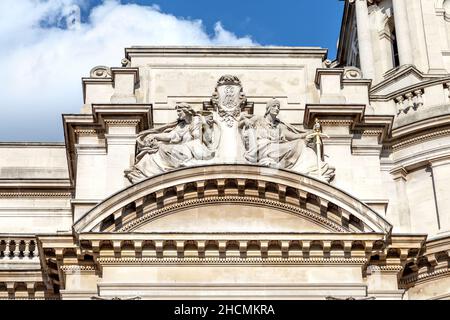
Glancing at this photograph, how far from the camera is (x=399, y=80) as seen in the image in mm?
35094

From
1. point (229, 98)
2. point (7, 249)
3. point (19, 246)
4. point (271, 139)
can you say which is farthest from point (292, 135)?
point (7, 249)

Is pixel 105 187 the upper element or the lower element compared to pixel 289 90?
lower

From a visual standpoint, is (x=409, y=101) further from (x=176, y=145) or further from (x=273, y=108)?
(x=176, y=145)

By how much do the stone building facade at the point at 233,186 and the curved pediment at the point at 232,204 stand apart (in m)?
0.03

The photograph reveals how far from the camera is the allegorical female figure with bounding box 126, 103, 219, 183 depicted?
88.3 feet

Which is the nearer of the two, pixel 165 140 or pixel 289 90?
pixel 165 140

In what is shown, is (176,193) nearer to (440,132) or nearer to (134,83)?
(134,83)

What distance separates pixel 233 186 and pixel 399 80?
11.2m

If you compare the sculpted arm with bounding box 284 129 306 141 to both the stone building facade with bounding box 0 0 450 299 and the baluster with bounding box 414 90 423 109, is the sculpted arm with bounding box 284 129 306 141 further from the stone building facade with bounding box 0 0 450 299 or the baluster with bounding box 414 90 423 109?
the baluster with bounding box 414 90 423 109

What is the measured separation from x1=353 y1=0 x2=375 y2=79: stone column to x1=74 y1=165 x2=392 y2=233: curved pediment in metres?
13.0

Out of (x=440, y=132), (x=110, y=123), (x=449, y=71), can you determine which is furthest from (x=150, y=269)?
(x=449, y=71)

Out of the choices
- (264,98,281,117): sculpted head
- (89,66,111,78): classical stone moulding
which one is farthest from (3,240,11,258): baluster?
(264,98,281,117): sculpted head

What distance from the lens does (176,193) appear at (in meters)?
25.7

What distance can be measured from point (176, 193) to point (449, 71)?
46.4 ft
